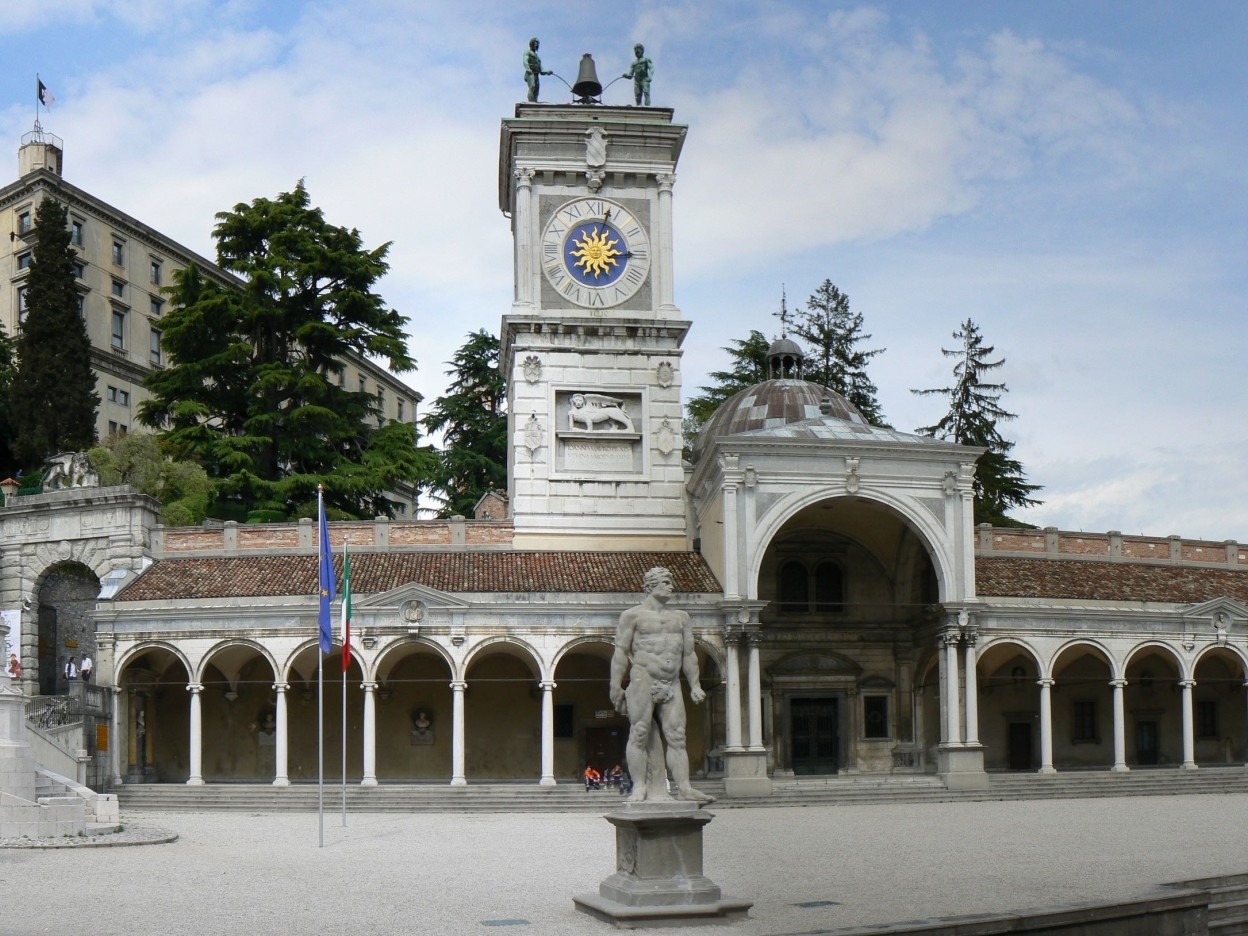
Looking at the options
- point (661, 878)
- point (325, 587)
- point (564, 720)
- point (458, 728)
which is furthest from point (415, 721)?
point (661, 878)

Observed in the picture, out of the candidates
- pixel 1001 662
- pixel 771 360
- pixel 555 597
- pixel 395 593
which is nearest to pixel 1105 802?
pixel 1001 662

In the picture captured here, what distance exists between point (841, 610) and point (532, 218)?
13330 millimetres

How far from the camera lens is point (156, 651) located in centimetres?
3975

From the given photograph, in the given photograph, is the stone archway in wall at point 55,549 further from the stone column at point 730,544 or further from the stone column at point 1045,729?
the stone column at point 1045,729

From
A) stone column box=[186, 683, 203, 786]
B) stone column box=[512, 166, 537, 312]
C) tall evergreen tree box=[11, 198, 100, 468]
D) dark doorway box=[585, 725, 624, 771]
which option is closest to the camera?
stone column box=[186, 683, 203, 786]

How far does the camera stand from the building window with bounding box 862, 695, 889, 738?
138 feet

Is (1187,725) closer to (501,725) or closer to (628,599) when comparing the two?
(628,599)

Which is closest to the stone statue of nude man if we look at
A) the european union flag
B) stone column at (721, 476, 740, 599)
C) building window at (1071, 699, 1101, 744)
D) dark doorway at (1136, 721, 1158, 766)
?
the european union flag

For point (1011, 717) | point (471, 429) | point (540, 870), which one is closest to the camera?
point (540, 870)

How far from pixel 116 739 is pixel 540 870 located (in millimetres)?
19568

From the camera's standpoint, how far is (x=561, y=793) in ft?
114

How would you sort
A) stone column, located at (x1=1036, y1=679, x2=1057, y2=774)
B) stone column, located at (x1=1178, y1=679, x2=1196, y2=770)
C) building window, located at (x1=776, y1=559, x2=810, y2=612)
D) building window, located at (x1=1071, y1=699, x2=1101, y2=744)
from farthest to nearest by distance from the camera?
building window, located at (x1=1071, y1=699, x2=1101, y2=744) < building window, located at (x1=776, y1=559, x2=810, y2=612) < stone column, located at (x1=1178, y1=679, x2=1196, y2=770) < stone column, located at (x1=1036, y1=679, x2=1057, y2=774)

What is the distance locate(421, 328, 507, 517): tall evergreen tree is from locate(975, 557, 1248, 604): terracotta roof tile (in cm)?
2360

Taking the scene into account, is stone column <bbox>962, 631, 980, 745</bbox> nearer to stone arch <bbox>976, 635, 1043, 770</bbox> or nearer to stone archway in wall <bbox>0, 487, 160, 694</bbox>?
stone arch <bbox>976, 635, 1043, 770</bbox>
